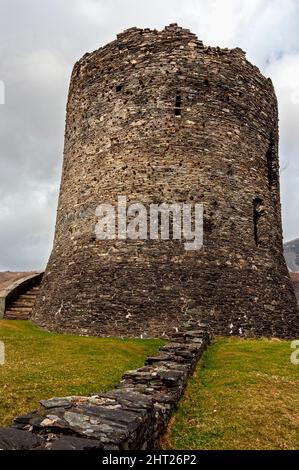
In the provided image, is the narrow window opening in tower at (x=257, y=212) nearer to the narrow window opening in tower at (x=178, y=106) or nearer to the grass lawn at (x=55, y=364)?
the narrow window opening in tower at (x=178, y=106)

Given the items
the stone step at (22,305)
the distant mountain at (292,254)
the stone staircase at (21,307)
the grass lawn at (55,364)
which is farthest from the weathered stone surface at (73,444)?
the distant mountain at (292,254)

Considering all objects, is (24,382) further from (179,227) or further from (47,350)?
(179,227)

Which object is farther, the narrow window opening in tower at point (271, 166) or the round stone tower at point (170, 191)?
the narrow window opening in tower at point (271, 166)

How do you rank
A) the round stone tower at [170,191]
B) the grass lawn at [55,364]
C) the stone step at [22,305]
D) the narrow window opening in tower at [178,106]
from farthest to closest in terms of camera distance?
1. the stone step at [22,305]
2. the narrow window opening in tower at [178,106]
3. the round stone tower at [170,191]
4. the grass lawn at [55,364]

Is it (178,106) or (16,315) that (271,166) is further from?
(16,315)

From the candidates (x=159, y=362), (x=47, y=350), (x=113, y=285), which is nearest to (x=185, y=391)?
(x=159, y=362)

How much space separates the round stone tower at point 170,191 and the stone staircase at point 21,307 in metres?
3.27

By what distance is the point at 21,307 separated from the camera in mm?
23984

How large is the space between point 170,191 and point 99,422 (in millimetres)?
14135

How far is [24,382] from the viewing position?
973 cm

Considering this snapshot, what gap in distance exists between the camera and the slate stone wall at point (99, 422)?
14.8ft

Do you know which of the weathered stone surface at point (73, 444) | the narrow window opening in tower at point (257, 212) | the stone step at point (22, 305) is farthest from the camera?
the stone step at point (22, 305)

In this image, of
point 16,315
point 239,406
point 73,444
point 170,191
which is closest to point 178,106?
point 170,191
